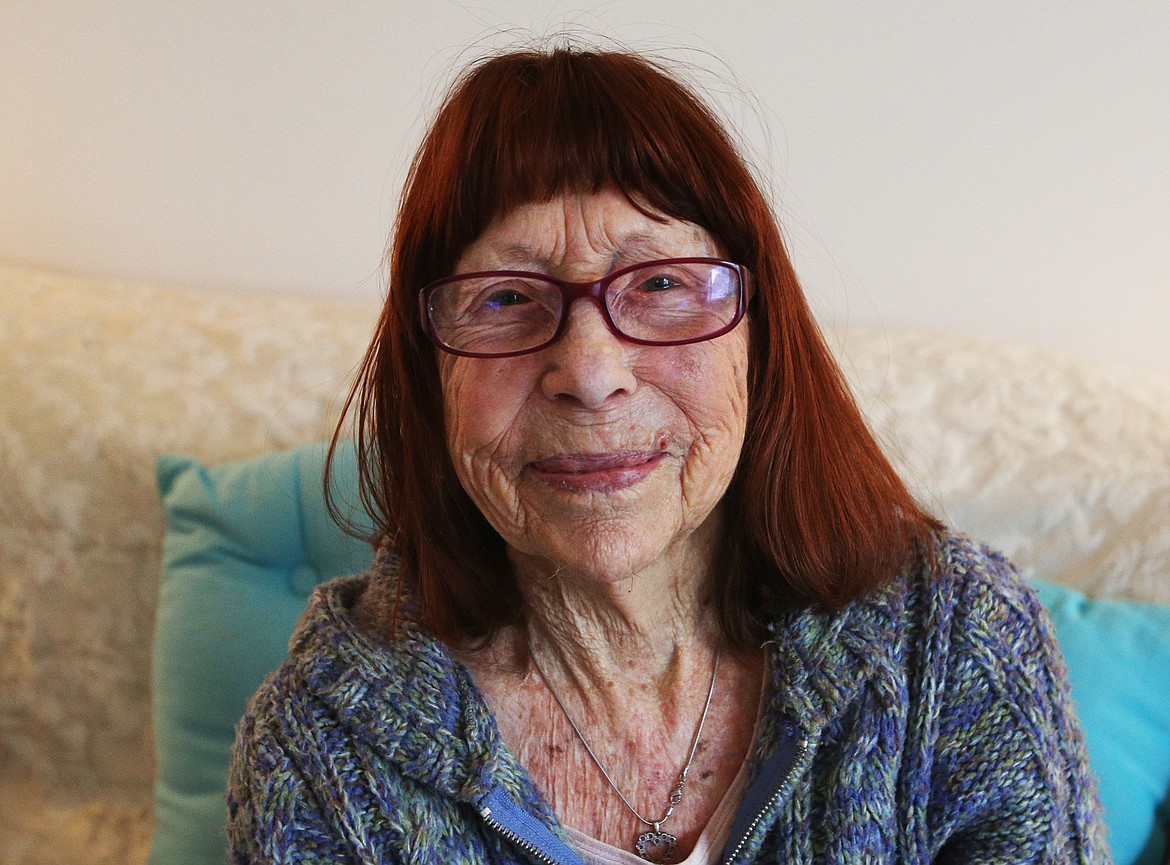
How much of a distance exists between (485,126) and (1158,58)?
1.27 metres

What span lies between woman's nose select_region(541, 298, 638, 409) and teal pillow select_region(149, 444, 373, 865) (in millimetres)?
674

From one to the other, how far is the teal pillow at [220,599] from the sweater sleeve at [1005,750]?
0.92 meters

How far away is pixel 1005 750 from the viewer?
1.14 metres

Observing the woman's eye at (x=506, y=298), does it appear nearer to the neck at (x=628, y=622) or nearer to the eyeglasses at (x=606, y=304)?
A: the eyeglasses at (x=606, y=304)

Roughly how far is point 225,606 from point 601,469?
0.86m

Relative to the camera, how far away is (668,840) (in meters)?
1.19

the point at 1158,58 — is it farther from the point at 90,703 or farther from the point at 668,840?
the point at 90,703

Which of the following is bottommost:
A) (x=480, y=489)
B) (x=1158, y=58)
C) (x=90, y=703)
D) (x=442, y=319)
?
(x=90, y=703)

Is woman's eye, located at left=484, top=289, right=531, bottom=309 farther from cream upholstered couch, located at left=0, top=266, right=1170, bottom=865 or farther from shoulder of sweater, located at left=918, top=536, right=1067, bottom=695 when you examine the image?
cream upholstered couch, located at left=0, top=266, right=1170, bottom=865

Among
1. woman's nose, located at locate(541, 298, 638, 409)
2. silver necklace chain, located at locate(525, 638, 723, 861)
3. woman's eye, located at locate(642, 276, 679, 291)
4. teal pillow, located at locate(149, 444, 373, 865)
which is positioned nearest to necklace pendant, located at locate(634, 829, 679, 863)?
silver necklace chain, located at locate(525, 638, 723, 861)

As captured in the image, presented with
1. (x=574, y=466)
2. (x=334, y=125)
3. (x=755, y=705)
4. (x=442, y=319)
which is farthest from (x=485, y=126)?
(x=334, y=125)

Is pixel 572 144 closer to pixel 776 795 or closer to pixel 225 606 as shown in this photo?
pixel 776 795

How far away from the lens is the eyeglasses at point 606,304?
1.10 meters

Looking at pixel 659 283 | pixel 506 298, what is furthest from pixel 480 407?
pixel 659 283
